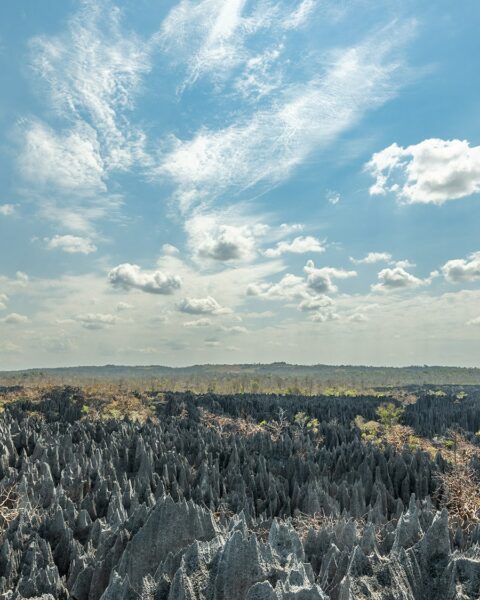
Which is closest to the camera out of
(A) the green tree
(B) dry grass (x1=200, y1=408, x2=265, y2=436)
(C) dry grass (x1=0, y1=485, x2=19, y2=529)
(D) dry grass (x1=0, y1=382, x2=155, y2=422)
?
(C) dry grass (x1=0, y1=485, x2=19, y2=529)

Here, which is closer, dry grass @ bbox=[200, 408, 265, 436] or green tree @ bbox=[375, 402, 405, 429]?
dry grass @ bbox=[200, 408, 265, 436]

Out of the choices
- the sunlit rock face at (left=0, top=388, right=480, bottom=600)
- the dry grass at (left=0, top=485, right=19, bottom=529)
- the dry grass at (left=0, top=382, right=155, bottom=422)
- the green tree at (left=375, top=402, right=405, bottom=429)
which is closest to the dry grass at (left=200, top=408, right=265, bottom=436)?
the dry grass at (left=0, top=382, right=155, bottom=422)

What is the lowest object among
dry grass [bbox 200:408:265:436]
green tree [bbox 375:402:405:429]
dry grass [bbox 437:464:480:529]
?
green tree [bbox 375:402:405:429]

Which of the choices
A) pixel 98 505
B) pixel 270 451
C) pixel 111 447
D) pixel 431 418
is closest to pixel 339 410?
pixel 431 418

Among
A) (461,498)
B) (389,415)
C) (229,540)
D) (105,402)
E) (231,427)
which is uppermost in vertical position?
(229,540)

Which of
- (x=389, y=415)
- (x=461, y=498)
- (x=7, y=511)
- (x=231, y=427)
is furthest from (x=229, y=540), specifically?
(x=389, y=415)

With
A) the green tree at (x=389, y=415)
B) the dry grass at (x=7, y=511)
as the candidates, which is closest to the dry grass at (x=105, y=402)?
the green tree at (x=389, y=415)

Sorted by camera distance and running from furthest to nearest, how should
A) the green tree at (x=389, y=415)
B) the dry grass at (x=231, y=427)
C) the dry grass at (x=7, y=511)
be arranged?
the green tree at (x=389, y=415) < the dry grass at (x=231, y=427) < the dry grass at (x=7, y=511)

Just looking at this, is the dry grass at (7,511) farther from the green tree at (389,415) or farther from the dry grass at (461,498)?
the green tree at (389,415)

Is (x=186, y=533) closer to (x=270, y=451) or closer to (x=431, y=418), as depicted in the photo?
(x=270, y=451)

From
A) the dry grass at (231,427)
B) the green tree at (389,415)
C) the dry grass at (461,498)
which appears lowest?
the green tree at (389,415)

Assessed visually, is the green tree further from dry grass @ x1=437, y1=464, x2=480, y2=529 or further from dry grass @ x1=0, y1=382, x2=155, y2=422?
dry grass @ x1=437, y1=464, x2=480, y2=529

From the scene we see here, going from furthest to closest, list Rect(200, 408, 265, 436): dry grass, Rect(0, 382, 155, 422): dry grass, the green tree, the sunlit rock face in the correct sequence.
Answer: the green tree, Rect(0, 382, 155, 422): dry grass, Rect(200, 408, 265, 436): dry grass, the sunlit rock face

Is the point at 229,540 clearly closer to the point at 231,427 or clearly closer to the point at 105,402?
the point at 231,427
